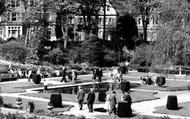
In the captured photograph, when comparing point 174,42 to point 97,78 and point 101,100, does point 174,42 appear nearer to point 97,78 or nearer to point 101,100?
point 101,100

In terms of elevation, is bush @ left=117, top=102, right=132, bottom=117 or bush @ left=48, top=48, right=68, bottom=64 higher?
bush @ left=48, top=48, right=68, bottom=64

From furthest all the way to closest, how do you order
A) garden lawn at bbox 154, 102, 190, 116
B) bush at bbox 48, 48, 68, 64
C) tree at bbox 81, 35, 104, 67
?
tree at bbox 81, 35, 104, 67 → bush at bbox 48, 48, 68, 64 → garden lawn at bbox 154, 102, 190, 116

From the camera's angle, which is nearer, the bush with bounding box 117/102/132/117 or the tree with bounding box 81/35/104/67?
the bush with bounding box 117/102/132/117

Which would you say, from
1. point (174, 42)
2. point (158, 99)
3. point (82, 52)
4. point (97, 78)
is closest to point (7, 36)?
point (82, 52)

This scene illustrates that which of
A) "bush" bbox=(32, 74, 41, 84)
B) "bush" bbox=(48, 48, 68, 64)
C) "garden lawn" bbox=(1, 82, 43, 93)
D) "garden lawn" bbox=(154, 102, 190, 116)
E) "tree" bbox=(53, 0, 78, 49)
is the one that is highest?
"tree" bbox=(53, 0, 78, 49)

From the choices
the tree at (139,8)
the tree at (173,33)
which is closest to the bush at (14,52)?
the tree at (139,8)

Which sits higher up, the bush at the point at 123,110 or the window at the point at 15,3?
the window at the point at 15,3

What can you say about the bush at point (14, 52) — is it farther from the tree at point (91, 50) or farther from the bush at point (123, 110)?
the bush at point (123, 110)

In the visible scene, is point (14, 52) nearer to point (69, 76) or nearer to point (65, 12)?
point (65, 12)

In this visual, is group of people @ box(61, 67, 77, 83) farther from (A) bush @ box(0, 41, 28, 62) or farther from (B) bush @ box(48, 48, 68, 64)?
(B) bush @ box(48, 48, 68, 64)

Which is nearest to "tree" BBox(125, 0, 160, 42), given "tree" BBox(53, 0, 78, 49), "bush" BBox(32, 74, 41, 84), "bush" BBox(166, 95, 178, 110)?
"tree" BBox(53, 0, 78, 49)

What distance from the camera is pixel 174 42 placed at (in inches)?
1249

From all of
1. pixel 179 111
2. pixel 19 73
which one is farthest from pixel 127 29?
pixel 179 111

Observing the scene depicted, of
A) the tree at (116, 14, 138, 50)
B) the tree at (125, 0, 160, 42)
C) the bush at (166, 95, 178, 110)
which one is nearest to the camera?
the bush at (166, 95, 178, 110)
